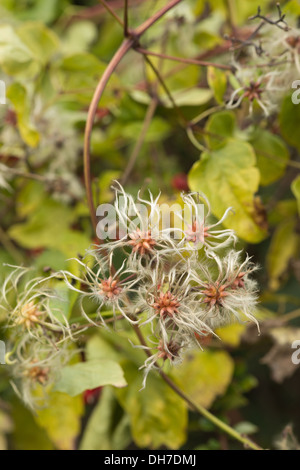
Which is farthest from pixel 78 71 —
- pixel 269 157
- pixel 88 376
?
pixel 88 376

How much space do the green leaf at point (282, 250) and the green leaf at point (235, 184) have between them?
179 millimetres

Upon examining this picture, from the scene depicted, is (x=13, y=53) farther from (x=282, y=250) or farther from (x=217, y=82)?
(x=282, y=250)

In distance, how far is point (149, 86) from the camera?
2.49ft

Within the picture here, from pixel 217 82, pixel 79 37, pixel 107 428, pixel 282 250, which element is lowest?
pixel 107 428

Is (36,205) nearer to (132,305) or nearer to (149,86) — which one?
(149,86)

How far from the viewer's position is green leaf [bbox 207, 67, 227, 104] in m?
0.56

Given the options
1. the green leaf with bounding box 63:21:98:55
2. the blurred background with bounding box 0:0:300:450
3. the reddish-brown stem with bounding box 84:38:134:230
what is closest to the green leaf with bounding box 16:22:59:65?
the blurred background with bounding box 0:0:300:450

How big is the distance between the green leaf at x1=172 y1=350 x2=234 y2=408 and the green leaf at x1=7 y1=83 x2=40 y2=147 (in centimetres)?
35

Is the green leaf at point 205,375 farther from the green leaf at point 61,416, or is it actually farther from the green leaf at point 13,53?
the green leaf at point 13,53

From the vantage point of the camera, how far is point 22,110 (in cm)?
67

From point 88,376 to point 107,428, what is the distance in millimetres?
215
